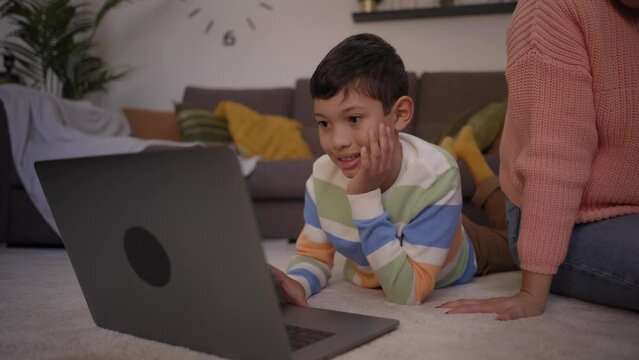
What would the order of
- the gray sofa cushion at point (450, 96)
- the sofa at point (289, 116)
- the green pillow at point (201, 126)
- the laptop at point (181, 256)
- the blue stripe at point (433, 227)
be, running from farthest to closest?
the green pillow at point (201, 126)
the gray sofa cushion at point (450, 96)
the sofa at point (289, 116)
the blue stripe at point (433, 227)
the laptop at point (181, 256)

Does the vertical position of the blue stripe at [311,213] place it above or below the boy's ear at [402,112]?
below

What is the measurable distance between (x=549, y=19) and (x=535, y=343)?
559 millimetres

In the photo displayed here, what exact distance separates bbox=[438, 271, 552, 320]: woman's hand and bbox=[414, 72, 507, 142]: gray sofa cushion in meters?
1.87

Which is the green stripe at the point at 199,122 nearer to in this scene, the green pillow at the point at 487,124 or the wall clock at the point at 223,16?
the wall clock at the point at 223,16

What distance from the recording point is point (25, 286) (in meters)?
1.44

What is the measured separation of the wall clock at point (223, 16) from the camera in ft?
12.2

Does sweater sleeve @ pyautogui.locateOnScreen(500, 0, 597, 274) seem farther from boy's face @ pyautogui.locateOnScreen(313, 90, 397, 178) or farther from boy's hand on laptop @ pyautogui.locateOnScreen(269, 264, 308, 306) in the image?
boy's hand on laptop @ pyautogui.locateOnScreen(269, 264, 308, 306)

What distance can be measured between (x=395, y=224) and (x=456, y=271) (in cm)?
29

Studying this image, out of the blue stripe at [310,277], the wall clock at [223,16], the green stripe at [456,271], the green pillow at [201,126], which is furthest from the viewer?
the wall clock at [223,16]

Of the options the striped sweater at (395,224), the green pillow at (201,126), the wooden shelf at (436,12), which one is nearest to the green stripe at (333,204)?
the striped sweater at (395,224)

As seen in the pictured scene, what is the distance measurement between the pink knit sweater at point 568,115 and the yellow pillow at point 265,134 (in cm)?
188

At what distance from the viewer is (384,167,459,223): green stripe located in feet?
3.64

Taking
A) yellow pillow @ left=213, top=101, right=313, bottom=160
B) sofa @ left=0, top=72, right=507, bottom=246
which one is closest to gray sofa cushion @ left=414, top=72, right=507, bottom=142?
sofa @ left=0, top=72, right=507, bottom=246

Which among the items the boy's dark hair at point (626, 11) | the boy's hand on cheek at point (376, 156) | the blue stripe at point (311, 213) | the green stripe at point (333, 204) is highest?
the boy's dark hair at point (626, 11)
